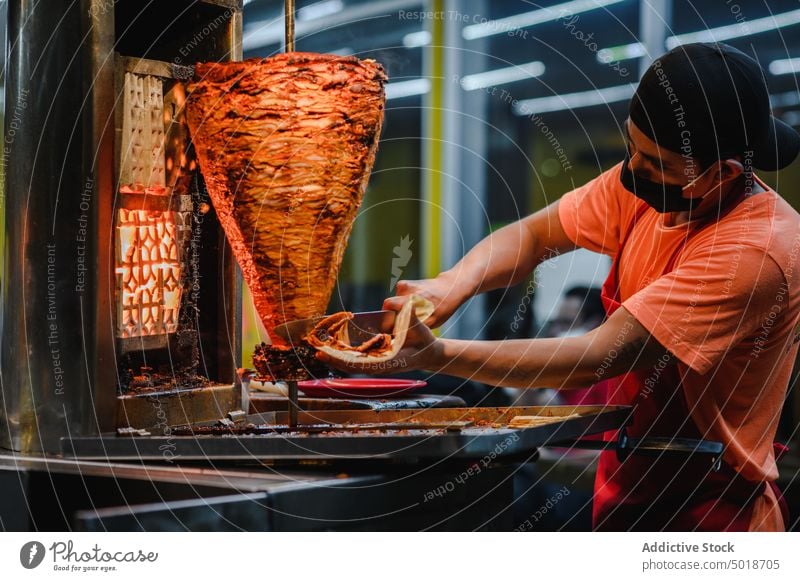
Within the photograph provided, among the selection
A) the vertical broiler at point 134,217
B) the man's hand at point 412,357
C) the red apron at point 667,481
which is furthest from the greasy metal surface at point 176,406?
the red apron at point 667,481

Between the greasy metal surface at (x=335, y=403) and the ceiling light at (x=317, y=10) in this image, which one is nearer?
the greasy metal surface at (x=335, y=403)

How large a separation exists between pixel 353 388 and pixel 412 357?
683 millimetres

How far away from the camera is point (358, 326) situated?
162 cm

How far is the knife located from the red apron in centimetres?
59

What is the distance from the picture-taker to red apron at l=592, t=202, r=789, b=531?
1948 mm

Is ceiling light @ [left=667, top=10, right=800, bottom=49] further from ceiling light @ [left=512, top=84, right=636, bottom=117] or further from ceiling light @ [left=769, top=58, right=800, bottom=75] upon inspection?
ceiling light @ [left=512, top=84, right=636, bottom=117]

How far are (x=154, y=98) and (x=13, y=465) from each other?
2.29 feet

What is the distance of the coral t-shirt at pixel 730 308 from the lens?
1.73 meters

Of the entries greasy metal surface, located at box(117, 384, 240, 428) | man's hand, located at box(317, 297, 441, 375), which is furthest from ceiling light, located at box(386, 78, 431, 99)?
man's hand, located at box(317, 297, 441, 375)

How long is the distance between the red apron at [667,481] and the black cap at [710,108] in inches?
7.7

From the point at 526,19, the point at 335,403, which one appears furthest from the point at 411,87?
the point at 335,403

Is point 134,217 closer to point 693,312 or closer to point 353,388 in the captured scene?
point 353,388

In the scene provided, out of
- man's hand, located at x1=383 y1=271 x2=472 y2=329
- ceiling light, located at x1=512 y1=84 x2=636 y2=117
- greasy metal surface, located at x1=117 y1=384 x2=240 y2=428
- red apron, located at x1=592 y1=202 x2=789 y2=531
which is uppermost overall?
ceiling light, located at x1=512 y1=84 x2=636 y2=117

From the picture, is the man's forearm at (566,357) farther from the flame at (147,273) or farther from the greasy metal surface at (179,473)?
the flame at (147,273)
